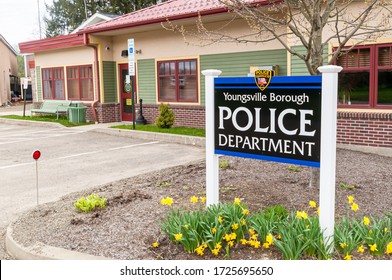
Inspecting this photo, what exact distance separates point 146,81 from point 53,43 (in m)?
5.70

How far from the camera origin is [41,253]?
4449mm

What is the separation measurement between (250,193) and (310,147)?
75.8 inches

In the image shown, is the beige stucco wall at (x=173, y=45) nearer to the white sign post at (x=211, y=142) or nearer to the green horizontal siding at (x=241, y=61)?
the green horizontal siding at (x=241, y=61)

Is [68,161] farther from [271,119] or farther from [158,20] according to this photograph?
[271,119]

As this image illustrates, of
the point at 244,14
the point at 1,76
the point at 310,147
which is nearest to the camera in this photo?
the point at 310,147

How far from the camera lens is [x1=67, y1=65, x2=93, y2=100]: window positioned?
736 inches

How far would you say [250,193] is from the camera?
19.9 ft

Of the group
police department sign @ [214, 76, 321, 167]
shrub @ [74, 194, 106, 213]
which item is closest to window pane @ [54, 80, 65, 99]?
Result: shrub @ [74, 194, 106, 213]

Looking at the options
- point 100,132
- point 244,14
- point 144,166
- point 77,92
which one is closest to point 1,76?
point 77,92

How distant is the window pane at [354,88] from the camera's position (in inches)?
415

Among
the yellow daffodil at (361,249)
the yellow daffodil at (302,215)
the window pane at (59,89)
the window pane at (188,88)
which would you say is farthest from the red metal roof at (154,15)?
the yellow daffodil at (361,249)

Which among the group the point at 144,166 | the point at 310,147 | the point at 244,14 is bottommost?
the point at 144,166

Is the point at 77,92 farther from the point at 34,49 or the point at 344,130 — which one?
the point at 344,130

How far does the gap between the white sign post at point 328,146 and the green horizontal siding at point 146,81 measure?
12.8m
